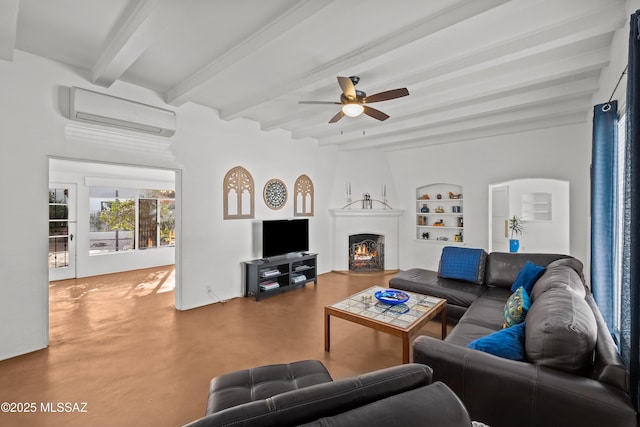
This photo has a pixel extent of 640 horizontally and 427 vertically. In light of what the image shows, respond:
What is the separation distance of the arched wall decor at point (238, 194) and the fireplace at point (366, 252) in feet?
8.73

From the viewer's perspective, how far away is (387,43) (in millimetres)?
2416

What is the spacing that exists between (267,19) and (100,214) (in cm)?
601

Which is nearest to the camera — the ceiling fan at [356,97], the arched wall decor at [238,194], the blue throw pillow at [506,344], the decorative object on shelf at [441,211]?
the blue throw pillow at [506,344]

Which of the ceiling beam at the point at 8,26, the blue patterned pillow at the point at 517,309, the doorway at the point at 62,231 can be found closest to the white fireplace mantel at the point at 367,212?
the blue patterned pillow at the point at 517,309

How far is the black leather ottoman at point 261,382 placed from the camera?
1.52 m

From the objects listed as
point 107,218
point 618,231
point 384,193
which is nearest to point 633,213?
point 618,231

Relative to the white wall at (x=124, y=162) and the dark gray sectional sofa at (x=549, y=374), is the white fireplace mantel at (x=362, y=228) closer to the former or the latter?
the white wall at (x=124, y=162)

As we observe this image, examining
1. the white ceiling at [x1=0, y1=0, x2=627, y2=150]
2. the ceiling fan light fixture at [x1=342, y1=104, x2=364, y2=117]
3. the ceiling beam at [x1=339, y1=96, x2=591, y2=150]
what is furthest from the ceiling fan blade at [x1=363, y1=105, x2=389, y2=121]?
the ceiling beam at [x1=339, y1=96, x2=591, y2=150]

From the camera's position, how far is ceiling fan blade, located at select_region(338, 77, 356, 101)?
2.60 meters

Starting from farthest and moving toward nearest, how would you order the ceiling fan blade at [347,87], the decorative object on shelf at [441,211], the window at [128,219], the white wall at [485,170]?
1. the window at [128,219]
2. the decorative object on shelf at [441,211]
3. the white wall at [485,170]
4. the ceiling fan blade at [347,87]

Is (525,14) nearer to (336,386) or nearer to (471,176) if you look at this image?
(336,386)

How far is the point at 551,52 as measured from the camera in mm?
2680

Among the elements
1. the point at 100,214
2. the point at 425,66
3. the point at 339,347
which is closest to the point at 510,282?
the point at 339,347

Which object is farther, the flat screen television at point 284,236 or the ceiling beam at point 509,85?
the flat screen television at point 284,236
